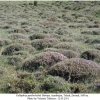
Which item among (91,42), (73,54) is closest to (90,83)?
(73,54)

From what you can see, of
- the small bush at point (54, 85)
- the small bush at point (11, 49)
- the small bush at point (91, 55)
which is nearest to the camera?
the small bush at point (54, 85)

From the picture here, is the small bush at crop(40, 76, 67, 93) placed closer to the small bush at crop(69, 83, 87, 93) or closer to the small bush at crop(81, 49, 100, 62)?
the small bush at crop(69, 83, 87, 93)

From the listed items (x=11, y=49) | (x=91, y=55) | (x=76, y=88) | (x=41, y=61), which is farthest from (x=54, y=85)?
(x=11, y=49)

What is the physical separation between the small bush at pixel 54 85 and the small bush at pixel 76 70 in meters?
0.44

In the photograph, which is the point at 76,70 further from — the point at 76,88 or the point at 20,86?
the point at 20,86

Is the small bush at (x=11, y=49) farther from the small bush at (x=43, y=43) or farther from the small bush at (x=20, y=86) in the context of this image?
the small bush at (x=20, y=86)

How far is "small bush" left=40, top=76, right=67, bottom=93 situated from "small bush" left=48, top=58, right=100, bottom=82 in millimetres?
436

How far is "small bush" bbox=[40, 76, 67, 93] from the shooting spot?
7071 millimetres

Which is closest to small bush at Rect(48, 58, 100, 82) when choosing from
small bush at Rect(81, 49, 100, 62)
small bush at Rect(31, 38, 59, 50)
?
small bush at Rect(81, 49, 100, 62)

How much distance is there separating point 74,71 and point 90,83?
62cm

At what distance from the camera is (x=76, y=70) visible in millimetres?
8062

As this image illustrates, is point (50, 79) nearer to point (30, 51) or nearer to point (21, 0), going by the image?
point (30, 51)

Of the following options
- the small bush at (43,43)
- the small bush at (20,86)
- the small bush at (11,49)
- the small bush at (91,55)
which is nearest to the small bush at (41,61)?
the small bush at (91,55)

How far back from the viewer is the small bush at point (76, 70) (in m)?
8.00
